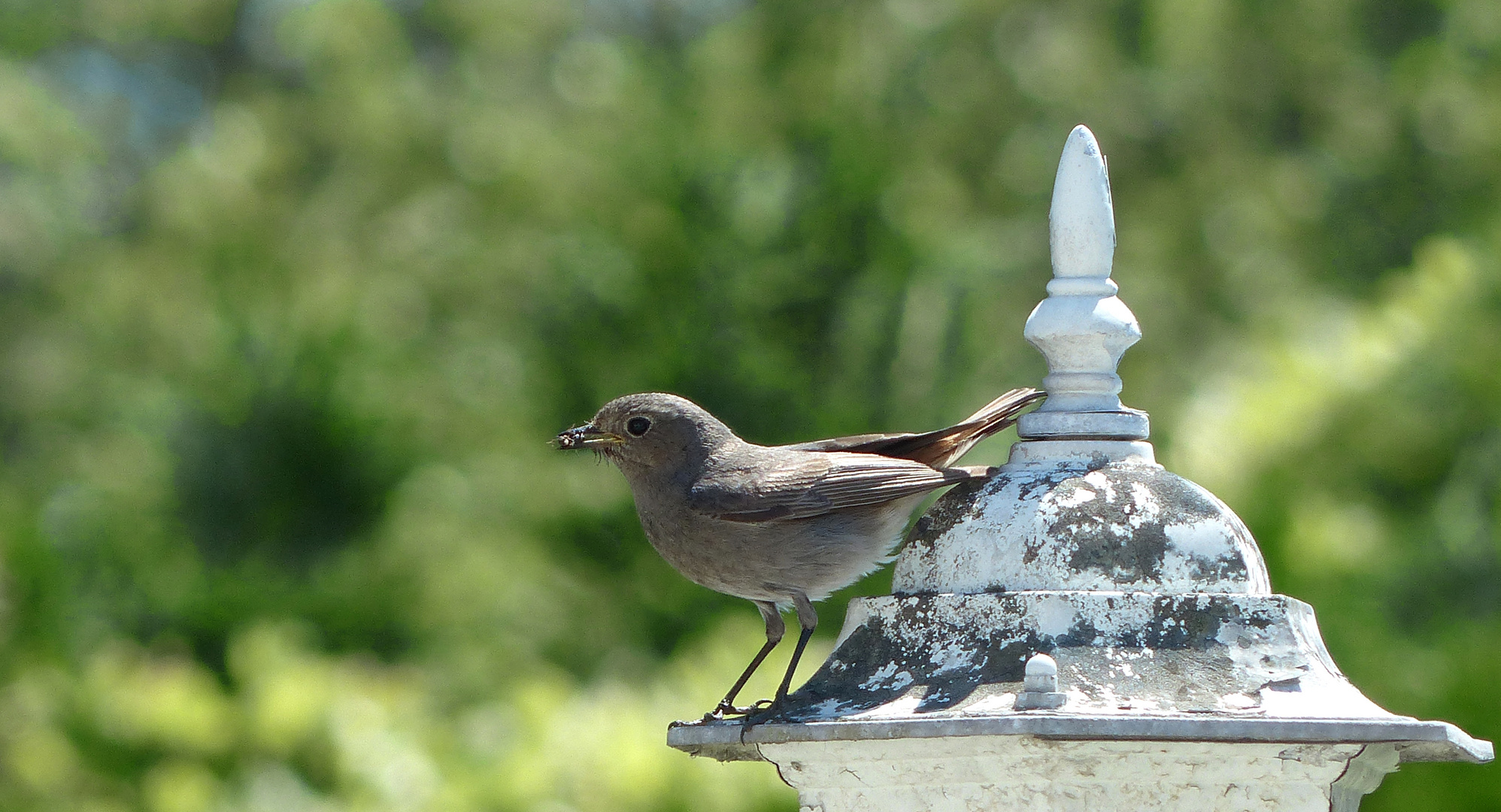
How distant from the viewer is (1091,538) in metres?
2.10

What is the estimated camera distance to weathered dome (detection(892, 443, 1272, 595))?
208cm

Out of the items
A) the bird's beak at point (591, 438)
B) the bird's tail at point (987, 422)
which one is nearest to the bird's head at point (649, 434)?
the bird's beak at point (591, 438)

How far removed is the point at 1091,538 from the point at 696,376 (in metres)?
6.42

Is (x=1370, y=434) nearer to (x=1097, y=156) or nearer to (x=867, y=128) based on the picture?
(x=867, y=128)

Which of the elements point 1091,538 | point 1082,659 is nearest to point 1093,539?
point 1091,538

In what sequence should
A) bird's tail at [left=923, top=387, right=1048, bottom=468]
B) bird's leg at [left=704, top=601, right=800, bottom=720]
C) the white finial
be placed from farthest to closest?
1. bird's leg at [left=704, top=601, right=800, bottom=720]
2. bird's tail at [left=923, top=387, right=1048, bottom=468]
3. the white finial

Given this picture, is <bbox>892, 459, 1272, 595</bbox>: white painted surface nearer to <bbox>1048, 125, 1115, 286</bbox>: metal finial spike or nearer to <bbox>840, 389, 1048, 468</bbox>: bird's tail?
<bbox>1048, 125, 1115, 286</bbox>: metal finial spike

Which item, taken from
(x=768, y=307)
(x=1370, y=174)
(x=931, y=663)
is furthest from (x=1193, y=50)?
(x=931, y=663)

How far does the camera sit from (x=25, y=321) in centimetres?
1955

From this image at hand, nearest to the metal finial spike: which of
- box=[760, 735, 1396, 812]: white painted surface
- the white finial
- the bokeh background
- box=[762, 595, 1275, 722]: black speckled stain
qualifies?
the white finial

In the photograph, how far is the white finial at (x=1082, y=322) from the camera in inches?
89.0

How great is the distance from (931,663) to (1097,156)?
764 mm

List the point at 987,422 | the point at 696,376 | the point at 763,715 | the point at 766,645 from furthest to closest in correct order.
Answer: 1. the point at 696,376
2. the point at 766,645
3. the point at 987,422
4. the point at 763,715

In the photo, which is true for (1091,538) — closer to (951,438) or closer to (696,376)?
(951,438)
